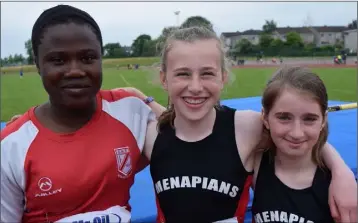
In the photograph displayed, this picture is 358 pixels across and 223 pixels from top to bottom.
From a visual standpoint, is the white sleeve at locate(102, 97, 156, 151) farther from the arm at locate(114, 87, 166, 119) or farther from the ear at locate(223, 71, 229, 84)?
the ear at locate(223, 71, 229, 84)

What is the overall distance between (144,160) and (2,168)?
2.13 feet

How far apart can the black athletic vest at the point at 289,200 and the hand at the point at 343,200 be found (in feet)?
0.14

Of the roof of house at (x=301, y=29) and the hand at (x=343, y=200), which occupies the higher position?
the roof of house at (x=301, y=29)

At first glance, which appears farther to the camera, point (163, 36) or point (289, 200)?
point (163, 36)

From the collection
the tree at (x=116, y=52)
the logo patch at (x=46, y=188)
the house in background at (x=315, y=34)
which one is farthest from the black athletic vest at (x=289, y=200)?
the house in background at (x=315, y=34)

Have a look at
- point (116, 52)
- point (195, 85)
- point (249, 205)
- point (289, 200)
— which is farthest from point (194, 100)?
point (116, 52)

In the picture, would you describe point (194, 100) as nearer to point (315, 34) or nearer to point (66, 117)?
point (66, 117)

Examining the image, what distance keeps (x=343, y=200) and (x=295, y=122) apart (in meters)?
0.36

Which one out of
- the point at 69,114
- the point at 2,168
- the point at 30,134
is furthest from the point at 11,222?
the point at 69,114

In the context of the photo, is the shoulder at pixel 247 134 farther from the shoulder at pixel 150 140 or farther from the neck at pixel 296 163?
the shoulder at pixel 150 140

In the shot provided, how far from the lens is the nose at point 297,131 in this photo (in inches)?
63.3

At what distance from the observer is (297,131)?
1.61 meters

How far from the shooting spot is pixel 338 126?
509 centimetres

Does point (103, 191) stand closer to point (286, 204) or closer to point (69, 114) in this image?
point (69, 114)
